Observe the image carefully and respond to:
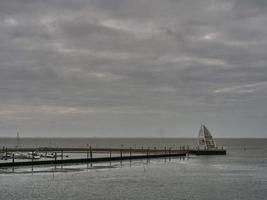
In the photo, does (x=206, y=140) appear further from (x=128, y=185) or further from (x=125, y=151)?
(x=128, y=185)

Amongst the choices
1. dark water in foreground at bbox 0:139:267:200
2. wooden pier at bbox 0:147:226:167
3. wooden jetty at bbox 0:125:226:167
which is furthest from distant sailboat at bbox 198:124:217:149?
dark water in foreground at bbox 0:139:267:200

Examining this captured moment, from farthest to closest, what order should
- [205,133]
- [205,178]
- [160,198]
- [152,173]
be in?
[205,133]
[152,173]
[205,178]
[160,198]

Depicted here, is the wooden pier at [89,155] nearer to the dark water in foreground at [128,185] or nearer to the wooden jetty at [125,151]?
the wooden jetty at [125,151]

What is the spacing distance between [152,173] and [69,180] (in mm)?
20804

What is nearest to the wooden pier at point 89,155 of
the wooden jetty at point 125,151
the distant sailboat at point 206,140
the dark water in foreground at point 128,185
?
the wooden jetty at point 125,151

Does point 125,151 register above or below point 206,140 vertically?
below

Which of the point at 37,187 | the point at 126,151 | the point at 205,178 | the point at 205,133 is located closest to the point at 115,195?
the point at 37,187

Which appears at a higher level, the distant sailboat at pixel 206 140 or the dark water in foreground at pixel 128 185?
the distant sailboat at pixel 206 140

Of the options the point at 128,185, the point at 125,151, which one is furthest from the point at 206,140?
the point at 128,185

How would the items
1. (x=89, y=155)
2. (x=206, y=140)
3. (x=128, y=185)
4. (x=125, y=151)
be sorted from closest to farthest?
(x=128, y=185)
(x=89, y=155)
(x=125, y=151)
(x=206, y=140)

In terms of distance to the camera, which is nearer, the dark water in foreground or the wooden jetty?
the dark water in foreground

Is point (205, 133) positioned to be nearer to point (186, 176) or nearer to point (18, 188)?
point (186, 176)

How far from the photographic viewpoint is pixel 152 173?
313ft

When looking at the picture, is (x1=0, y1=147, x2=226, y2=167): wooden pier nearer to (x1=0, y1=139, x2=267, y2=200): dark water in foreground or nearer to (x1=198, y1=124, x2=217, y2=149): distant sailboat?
(x1=198, y1=124, x2=217, y2=149): distant sailboat
